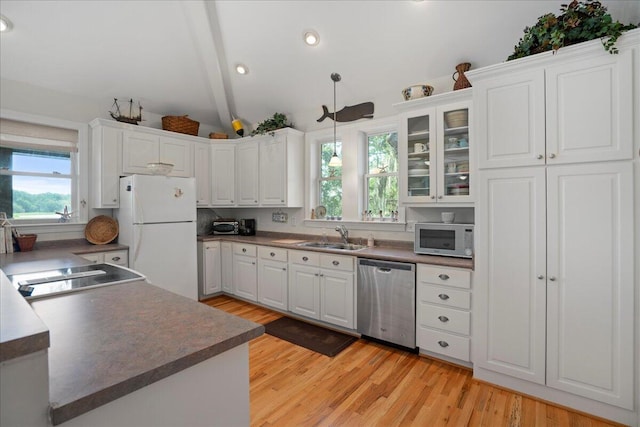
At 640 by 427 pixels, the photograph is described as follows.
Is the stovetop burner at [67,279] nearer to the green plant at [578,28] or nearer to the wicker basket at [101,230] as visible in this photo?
the wicker basket at [101,230]

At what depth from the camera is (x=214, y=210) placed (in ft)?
16.7

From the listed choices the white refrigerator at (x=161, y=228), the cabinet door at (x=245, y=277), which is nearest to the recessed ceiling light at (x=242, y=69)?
the white refrigerator at (x=161, y=228)

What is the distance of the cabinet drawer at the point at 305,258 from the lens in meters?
3.40

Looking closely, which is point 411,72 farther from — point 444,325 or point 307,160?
point 444,325

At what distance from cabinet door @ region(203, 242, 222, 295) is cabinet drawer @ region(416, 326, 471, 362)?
2922mm

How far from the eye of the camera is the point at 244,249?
4215 mm

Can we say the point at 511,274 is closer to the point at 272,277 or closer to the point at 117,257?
the point at 272,277

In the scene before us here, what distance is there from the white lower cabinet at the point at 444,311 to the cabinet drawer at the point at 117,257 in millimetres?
3139

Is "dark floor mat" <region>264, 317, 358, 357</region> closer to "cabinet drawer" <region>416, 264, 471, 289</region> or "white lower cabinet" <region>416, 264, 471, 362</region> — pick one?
"white lower cabinet" <region>416, 264, 471, 362</region>

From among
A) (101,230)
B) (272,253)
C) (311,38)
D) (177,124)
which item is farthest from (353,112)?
(101,230)

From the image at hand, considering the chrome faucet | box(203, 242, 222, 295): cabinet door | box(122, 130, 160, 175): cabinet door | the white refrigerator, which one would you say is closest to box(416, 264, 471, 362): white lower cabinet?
the chrome faucet

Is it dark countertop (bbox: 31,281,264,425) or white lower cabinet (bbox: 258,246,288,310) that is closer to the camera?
dark countertop (bbox: 31,281,264,425)

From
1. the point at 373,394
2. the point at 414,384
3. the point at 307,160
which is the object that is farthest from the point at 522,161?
the point at 307,160

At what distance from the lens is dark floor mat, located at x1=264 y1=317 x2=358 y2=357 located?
9.71 feet
